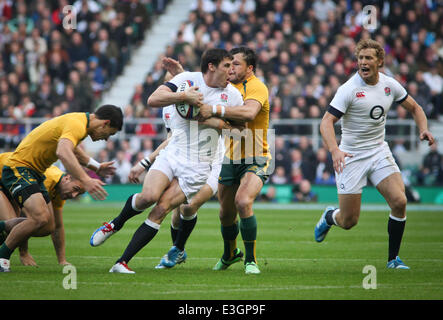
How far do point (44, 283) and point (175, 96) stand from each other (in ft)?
8.15

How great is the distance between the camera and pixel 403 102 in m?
9.74

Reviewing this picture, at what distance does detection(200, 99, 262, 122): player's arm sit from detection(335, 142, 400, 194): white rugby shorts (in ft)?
4.98

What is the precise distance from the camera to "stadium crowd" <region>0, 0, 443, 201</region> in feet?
78.1

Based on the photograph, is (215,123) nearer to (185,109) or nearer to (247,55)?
(185,109)

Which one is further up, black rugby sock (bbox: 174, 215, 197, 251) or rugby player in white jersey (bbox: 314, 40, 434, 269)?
rugby player in white jersey (bbox: 314, 40, 434, 269)

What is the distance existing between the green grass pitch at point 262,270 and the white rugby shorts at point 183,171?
1028mm

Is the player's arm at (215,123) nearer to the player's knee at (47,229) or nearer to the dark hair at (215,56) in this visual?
the dark hair at (215,56)

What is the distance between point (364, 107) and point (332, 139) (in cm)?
64

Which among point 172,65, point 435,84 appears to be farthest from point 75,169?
point 435,84

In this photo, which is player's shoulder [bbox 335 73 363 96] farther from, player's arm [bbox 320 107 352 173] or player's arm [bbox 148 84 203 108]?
player's arm [bbox 148 84 203 108]

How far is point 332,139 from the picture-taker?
30.3 feet

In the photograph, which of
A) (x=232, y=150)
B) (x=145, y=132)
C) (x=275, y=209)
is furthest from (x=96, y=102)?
(x=232, y=150)

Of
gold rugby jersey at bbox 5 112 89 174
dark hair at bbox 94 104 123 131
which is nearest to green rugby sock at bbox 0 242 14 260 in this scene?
gold rugby jersey at bbox 5 112 89 174

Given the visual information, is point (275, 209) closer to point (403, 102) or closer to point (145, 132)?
point (145, 132)
